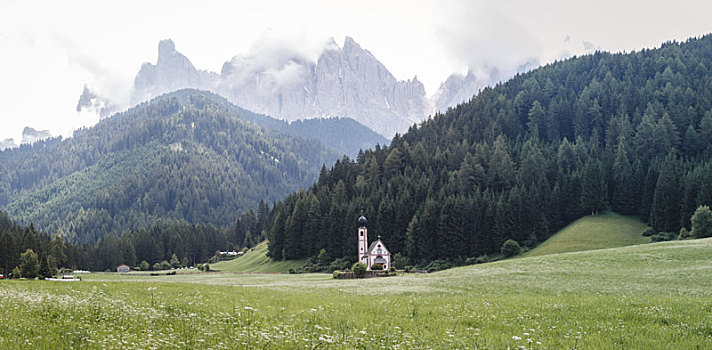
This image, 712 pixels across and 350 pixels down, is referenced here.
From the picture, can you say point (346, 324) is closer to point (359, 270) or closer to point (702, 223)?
point (359, 270)

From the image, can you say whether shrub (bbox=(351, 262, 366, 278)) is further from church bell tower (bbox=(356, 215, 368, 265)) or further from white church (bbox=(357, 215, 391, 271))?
church bell tower (bbox=(356, 215, 368, 265))

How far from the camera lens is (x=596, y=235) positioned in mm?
96500

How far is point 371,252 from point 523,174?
46313 millimetres

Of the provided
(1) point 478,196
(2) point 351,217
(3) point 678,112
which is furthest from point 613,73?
(2) point 351,217

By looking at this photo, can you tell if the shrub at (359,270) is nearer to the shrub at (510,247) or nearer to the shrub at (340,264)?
the shrub at (340,264)

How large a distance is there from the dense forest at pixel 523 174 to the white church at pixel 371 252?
553cm

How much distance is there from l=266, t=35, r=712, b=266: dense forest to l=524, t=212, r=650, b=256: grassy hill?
3.46m

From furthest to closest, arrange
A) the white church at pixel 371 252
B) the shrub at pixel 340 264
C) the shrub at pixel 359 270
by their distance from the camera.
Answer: the shrub at pixel 340 264, the white church at pixel 371 252, the shrub at pixel 359 270

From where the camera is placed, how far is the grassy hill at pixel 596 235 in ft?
301

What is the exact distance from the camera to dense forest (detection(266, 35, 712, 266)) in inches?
4254

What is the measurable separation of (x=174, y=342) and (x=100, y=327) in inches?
116

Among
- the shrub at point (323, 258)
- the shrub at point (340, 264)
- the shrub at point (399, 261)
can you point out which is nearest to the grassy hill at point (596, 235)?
the shrub at point (399, 261)

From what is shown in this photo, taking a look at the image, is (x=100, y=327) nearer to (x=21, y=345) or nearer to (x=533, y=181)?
(x=21, y=345)

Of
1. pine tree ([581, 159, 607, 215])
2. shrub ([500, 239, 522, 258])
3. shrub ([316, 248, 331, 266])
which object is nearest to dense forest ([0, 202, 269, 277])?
shrub ([316, 248, 331, 266])
